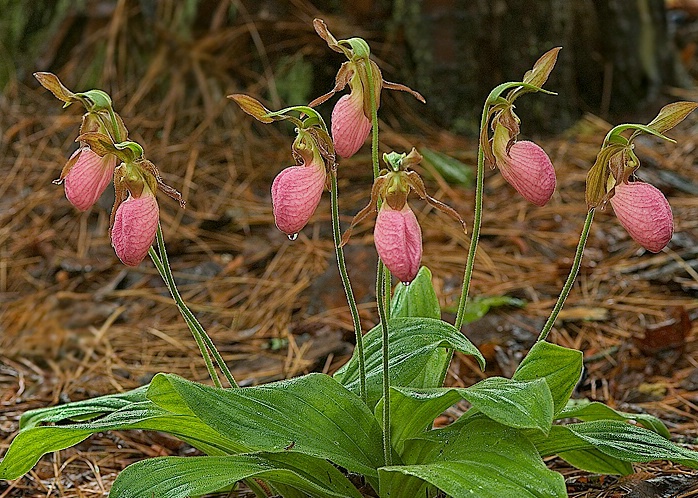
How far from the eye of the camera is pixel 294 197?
1.28 m

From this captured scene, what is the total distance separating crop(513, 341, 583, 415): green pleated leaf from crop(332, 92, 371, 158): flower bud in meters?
0.51

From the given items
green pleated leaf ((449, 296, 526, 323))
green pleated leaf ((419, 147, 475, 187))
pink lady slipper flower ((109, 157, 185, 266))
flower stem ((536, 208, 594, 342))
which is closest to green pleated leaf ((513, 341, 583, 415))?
flower stem ((536, 208, 594, 342))

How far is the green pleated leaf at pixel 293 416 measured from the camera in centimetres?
137

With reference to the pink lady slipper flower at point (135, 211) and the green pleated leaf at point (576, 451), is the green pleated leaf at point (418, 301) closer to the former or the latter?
the green pleated leaf at point (576, 451)

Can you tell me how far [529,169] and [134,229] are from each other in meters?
0.65

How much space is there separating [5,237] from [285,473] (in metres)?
2.40

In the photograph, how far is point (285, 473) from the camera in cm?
143

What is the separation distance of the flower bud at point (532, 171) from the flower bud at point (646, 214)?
14cm

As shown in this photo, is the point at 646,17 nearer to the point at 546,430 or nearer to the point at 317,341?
the point at 317,341

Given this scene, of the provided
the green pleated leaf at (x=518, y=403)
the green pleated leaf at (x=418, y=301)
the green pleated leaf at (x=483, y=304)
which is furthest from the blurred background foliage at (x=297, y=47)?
the green pleated leaf at (x=518, y=403)

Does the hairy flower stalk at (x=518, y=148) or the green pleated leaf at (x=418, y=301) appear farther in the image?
the green pleated leaf at (x=418, y=301)

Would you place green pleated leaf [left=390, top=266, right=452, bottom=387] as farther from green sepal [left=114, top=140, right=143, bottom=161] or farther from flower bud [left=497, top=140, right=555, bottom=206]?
green sepal [left=114, top=140, right=143, bottom=161]

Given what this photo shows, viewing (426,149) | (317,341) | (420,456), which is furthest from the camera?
(426,149)

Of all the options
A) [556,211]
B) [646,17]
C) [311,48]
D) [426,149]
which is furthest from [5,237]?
[646,17]
